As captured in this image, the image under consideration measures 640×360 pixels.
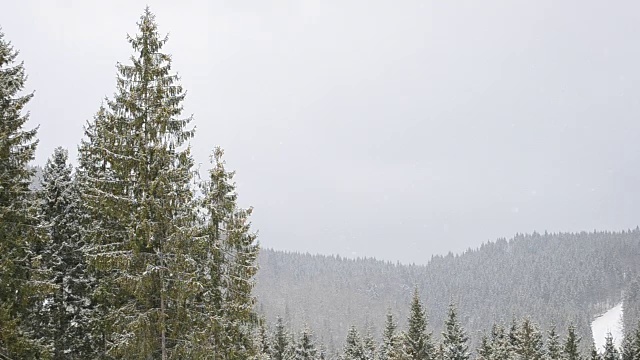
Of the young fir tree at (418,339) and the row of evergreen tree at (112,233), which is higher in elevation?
the row of evergreen tree at (112,233)

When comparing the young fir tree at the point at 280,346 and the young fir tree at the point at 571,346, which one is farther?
the young fir tree at the point at 571,346

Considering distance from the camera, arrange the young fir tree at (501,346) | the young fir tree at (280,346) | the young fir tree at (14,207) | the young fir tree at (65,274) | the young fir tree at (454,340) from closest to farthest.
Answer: the young fir tree at (14,207) < the young fir tree at (65,274) < the young fir tree at (454,340) < the young fir tree at (280,346) < the young fir tree at (501,346)

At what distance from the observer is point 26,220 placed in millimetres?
15906

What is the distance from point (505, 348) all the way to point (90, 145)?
39.8m

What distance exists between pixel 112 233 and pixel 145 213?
1628mm

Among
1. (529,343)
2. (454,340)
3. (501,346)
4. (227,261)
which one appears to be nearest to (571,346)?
(529,343)

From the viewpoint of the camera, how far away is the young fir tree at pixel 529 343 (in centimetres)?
4734

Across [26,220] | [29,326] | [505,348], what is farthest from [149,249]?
[505,348]

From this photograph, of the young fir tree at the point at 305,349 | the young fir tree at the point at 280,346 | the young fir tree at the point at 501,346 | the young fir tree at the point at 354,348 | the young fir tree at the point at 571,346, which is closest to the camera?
the young fir tree at the point at 305,349

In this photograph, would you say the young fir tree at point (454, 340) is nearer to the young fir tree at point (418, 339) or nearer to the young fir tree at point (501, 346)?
the young fir tree at point (418, 339)

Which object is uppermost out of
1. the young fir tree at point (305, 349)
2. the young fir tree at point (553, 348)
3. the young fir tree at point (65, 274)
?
the young fir tree at point (65, 274)

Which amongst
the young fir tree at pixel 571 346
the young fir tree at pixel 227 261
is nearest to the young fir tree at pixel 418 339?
the young fir tree at pixel 571 346

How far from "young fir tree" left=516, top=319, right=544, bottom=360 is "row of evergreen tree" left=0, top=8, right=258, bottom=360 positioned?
116 feet

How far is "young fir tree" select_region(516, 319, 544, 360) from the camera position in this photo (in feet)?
155
